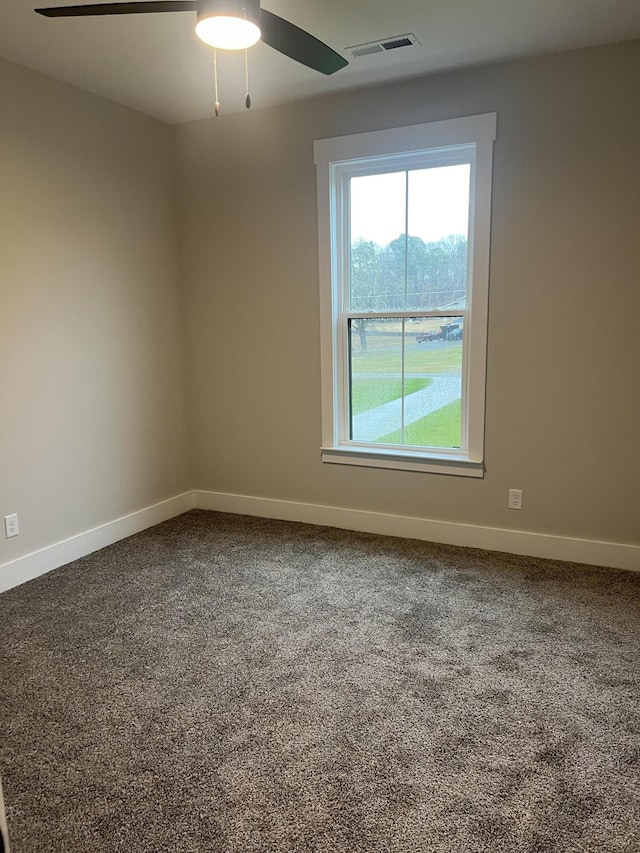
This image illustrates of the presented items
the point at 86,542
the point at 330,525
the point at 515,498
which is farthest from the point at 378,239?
the point at 86,542

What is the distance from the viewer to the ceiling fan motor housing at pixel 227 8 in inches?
69.2

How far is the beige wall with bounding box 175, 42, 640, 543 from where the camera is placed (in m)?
2.95

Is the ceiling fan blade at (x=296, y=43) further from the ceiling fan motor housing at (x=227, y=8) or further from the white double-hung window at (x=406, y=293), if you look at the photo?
the white double-hung window at (x=406, y=293)

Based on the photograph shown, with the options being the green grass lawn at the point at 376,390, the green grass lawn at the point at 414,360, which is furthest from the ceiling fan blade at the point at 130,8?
the green grass lawn at the point at 376,390

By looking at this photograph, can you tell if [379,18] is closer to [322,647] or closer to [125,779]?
[322,647]

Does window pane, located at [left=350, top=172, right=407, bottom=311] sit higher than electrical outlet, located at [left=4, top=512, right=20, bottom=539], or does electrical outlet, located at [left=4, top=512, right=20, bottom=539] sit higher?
window pane, located at [left=350, top=172, right=407, bottom=311]

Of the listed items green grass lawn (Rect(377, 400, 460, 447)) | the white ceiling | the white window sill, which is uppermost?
the white ceiling

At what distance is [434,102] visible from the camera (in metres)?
3.21

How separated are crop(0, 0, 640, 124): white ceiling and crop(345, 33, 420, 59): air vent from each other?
0.04 meters

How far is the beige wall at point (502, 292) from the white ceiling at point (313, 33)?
0.20 m

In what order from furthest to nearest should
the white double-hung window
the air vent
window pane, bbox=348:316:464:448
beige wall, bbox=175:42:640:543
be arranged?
window pane, bbox=348:316:464:448 → the white double-hung window → beige wall, bbox=175:42:640:543 → the air vent

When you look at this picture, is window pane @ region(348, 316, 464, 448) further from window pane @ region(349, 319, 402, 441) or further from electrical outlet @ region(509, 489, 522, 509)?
electrical outlet @ region(509, 489, 522, 509)

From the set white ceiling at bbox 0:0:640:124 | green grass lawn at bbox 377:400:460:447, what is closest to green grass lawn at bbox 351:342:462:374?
green grass lawn at bbox 377:400:460:447

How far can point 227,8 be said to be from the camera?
1762 mm
